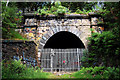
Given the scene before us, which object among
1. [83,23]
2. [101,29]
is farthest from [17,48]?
[101,29]

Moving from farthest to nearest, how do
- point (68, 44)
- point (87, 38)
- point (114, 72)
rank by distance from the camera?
point (68, 44) → point (87, 38) → point (114, 72)

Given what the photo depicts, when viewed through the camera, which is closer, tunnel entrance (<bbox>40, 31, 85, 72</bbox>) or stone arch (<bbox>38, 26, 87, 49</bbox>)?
tunnel entrance (<bbox>40, 31, 85, 72</bbox>)

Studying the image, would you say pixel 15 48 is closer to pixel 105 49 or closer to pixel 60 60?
pixel 60 60

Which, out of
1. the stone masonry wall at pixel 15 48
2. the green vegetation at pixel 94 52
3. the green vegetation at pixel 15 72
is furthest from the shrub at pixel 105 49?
the stone masonry wall at pixel 15 48

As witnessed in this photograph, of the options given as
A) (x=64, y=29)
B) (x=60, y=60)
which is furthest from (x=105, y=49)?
(x=64, y=29)

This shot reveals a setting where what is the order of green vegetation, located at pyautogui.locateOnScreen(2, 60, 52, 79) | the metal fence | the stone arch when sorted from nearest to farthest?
1. green vegetation, located at pyautogui.locateOnScreen(2, 60, 52, 79)
2. the metal fence
3. the stone arch

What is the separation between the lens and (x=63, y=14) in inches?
348

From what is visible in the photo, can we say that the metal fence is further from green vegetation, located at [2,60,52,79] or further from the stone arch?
green vegetation, located at [2,60,52,79]

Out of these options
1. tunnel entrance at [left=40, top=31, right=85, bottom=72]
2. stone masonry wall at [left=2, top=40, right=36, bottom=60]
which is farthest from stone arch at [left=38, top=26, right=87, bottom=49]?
stone masonry wall at [left=2, top=40, right=36, bottom=60]

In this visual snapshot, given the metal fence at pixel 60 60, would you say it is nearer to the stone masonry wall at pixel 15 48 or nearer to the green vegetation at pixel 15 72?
the stone masonry wall at pixel 15 48

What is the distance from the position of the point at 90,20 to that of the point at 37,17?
12.3ft

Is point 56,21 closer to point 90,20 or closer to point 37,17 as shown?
point 37,17

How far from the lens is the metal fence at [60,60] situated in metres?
7.26

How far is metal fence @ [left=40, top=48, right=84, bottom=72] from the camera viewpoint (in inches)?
286
